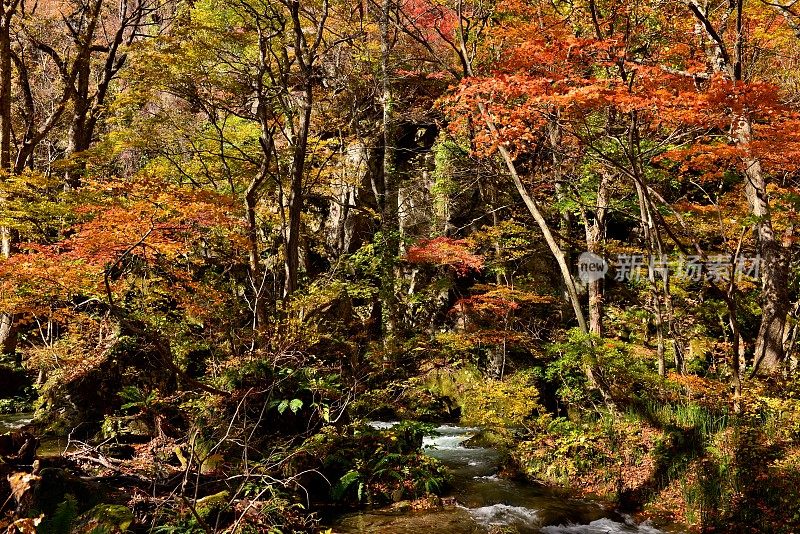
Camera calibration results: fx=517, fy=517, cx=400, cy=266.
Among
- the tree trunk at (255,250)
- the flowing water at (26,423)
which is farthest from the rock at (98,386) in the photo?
the tree trunk at (255,250)

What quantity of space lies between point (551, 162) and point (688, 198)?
3949 millimetres

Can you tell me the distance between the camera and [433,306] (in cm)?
1598

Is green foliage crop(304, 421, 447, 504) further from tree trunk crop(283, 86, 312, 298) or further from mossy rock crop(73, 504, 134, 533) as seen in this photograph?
tree trunk crop(283, 86, 312, 298)

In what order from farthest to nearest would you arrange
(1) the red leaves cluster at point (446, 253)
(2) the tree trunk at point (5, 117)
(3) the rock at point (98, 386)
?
(1) the red leaves cluster at point (446, 253) < (2) the tree trunk at point (5, 117) < (3) the rock at point (98, 386)

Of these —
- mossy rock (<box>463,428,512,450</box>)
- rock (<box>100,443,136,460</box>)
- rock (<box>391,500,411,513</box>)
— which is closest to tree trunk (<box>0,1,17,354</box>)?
rock (<box>100,443,136,460</box>)

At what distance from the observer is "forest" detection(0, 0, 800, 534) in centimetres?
648

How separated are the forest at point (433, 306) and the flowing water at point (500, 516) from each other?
5 centimetres

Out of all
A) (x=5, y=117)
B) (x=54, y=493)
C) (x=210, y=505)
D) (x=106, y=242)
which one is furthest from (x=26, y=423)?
(x=210, y=505)

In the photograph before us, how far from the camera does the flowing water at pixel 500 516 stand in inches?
243

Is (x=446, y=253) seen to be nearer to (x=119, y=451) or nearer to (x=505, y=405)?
(x=505, y=405)

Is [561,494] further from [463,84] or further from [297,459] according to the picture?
[463,84]

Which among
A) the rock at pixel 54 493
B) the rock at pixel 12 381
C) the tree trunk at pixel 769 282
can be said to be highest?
the tree trunk at pixel 769 282

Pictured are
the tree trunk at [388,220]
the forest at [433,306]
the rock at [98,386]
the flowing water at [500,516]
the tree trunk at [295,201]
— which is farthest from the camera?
the tree trunk at [388,220]

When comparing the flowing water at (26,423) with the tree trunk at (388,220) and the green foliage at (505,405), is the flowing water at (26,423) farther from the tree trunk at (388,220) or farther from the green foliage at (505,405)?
the tree trunk at (388,220)
